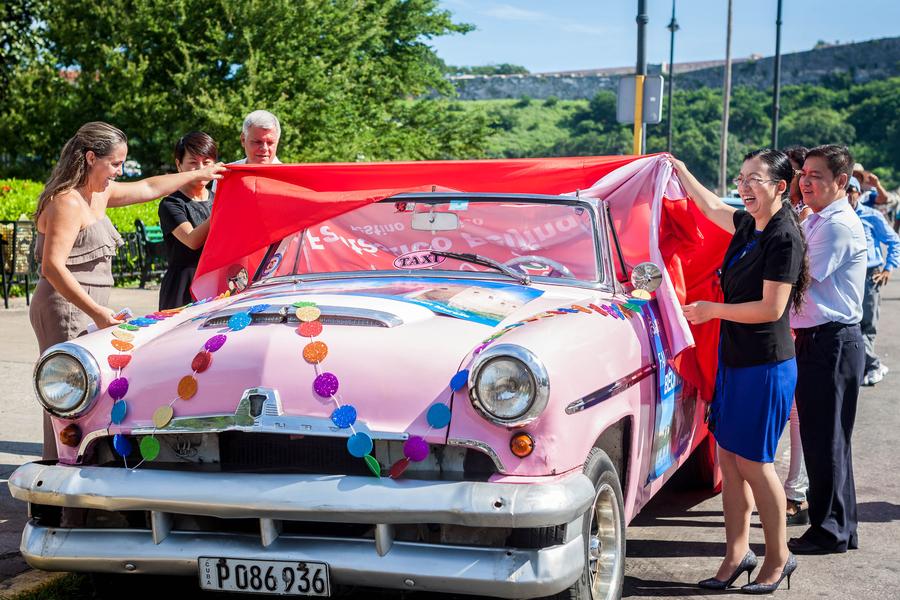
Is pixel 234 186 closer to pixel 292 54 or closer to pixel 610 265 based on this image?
pixel 610 265

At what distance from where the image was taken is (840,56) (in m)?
104

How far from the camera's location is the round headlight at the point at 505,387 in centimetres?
340

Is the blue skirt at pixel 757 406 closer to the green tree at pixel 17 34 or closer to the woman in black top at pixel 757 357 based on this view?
the woman in black top at pixel 757 357

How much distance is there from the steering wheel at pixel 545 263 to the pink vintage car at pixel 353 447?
532 millimetres

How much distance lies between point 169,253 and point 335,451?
9.30 feet

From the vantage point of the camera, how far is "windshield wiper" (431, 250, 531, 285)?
4.71 metres

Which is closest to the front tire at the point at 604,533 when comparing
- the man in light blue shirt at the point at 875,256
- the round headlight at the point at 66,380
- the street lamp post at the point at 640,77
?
the round headlight at the point at 66,380

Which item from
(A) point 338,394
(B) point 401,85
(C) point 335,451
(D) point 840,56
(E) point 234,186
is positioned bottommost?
(C) point 335,451

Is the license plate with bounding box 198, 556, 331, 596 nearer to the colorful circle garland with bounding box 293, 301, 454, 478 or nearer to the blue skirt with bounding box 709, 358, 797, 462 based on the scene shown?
the colorful circle garland with bounding box 293, 301, 454, 478

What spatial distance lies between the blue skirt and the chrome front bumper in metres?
1.21

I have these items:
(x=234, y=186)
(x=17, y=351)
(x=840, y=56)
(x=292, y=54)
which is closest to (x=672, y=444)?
(x=234, y=186)

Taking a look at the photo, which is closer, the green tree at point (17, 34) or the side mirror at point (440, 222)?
the side mirror at point (440, 222)

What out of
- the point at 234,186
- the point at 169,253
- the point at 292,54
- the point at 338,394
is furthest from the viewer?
the point at 292,54

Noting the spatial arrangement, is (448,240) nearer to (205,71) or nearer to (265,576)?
(265,576)
